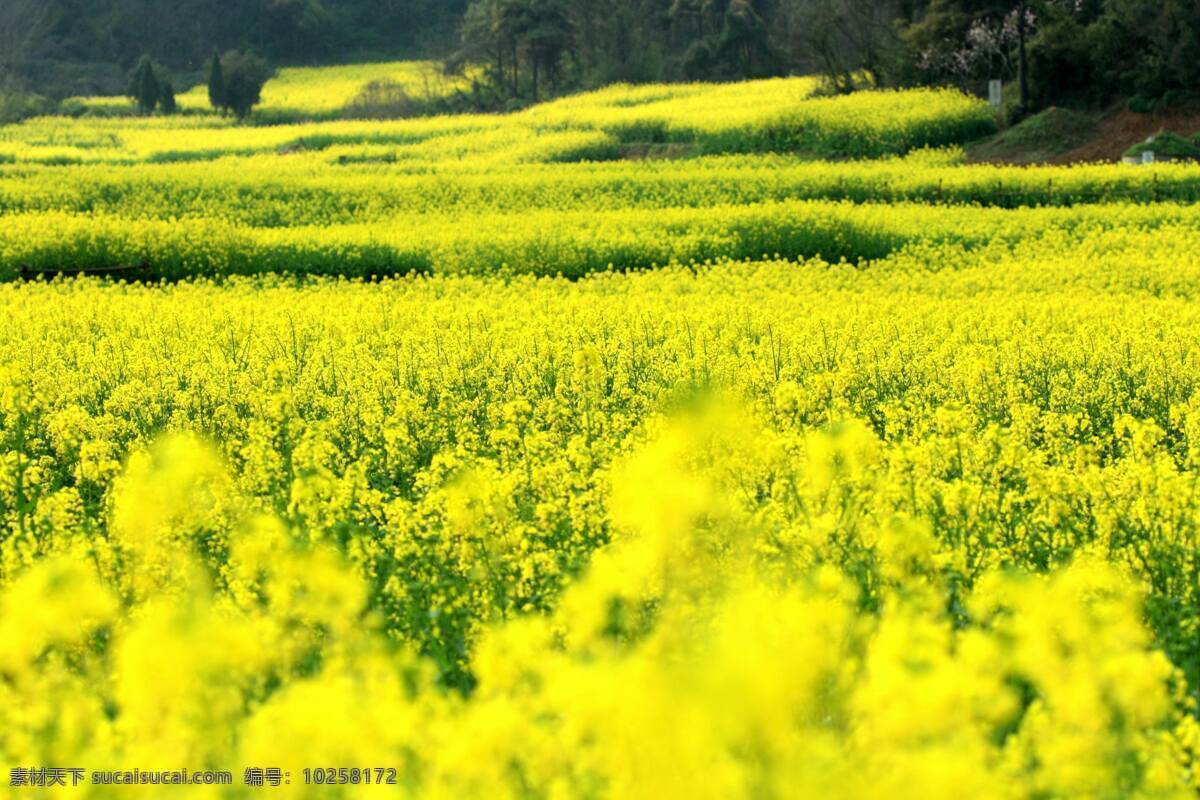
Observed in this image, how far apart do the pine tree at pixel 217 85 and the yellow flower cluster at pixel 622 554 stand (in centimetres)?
5626

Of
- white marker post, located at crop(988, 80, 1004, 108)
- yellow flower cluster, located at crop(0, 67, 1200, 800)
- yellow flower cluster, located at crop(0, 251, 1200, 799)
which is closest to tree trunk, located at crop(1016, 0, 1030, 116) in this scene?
white marker post, located at crop(988, 80, 1004, 108)

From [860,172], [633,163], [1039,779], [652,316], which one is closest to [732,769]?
→ [1039,779]

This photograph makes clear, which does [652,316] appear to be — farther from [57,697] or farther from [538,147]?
[538,147]

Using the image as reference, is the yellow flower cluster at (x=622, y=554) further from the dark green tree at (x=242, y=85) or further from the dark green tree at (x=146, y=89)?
the dark green tree at (x=146, y=89)

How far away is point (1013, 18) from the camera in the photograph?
38.2 m

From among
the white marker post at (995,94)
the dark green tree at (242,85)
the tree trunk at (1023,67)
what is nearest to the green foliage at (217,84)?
the dark green tree at (242,85)

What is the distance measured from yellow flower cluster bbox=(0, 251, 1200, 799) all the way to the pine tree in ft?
185

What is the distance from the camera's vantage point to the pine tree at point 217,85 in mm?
66375

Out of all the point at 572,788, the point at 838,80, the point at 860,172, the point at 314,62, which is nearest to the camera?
the point at 572,788

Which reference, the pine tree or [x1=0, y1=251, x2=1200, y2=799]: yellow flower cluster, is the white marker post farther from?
the pine tree

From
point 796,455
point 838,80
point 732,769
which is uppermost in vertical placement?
point 838,80

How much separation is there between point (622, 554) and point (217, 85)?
6710cm

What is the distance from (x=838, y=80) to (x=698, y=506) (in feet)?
147

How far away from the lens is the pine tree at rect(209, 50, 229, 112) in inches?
2613
